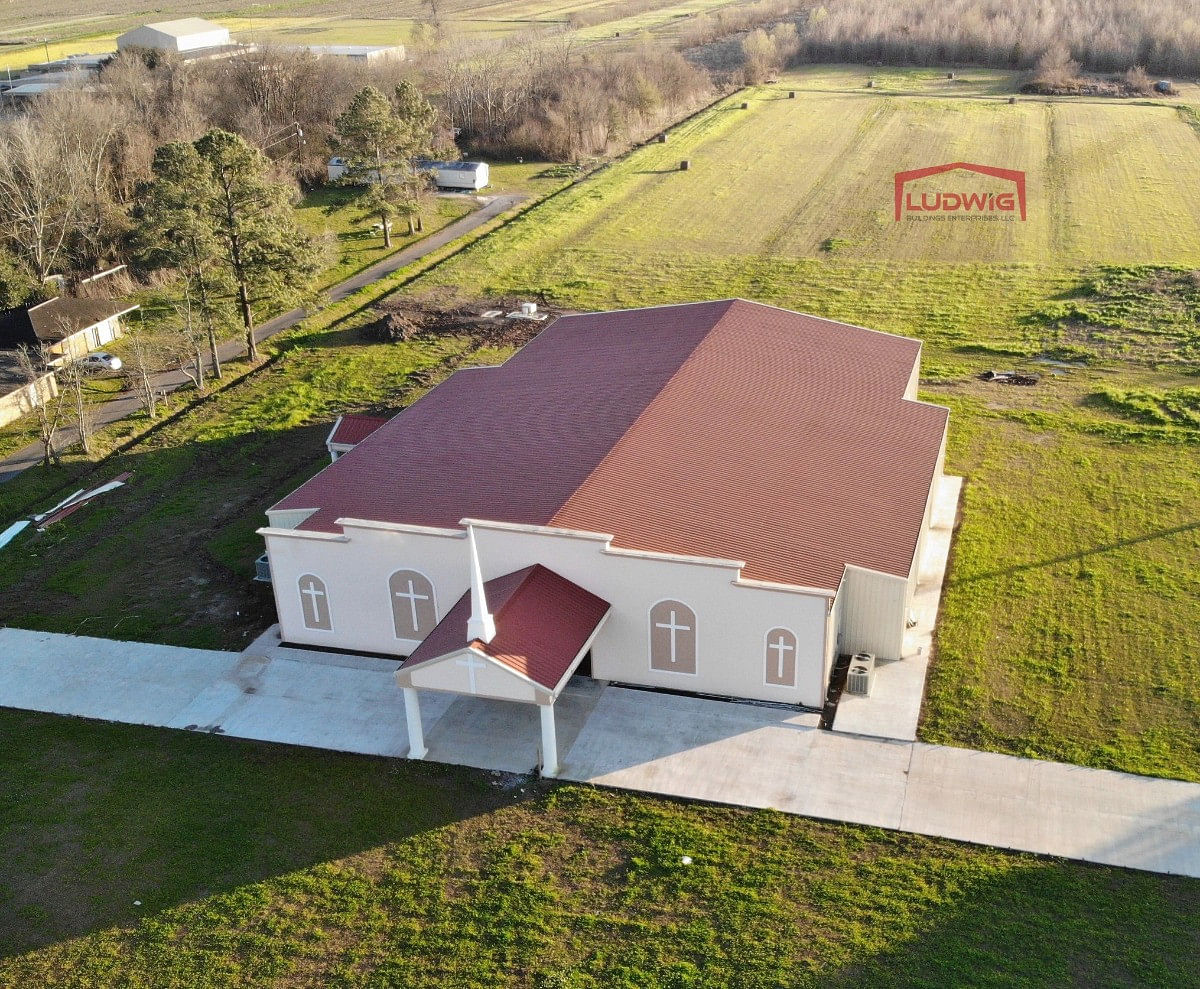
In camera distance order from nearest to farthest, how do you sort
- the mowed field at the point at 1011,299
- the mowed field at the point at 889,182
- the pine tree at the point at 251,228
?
the mowed field at the point at 1011,299 < the pine tree at the point at 251,228 < the mowed field at the point at 889,182

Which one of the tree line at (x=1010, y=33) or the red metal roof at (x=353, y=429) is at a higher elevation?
the tree line at (x=1010, y=33)

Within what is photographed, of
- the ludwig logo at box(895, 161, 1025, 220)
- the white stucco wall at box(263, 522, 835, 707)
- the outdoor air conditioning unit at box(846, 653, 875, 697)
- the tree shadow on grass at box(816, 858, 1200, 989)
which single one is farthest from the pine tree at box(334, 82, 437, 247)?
the tree shadow on grass at box(816, 858, 1200, 989)

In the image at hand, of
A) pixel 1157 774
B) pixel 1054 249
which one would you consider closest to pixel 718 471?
pixel 1157 774

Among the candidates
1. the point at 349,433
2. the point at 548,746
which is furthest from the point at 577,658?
the point at 349,433

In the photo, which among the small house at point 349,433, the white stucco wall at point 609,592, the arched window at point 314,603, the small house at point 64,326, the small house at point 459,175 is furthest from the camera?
the small house at point 459,175

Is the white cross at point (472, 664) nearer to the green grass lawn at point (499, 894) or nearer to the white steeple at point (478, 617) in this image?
the white steeple at point (478, 617)

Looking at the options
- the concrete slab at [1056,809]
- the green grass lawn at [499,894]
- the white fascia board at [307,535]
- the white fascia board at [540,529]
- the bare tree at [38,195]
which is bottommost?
the green grass lawn at [499,894]

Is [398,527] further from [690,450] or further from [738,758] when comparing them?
[738,758]

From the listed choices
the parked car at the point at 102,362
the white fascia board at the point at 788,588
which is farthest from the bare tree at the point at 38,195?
the white fascia board at the point at 788,588
